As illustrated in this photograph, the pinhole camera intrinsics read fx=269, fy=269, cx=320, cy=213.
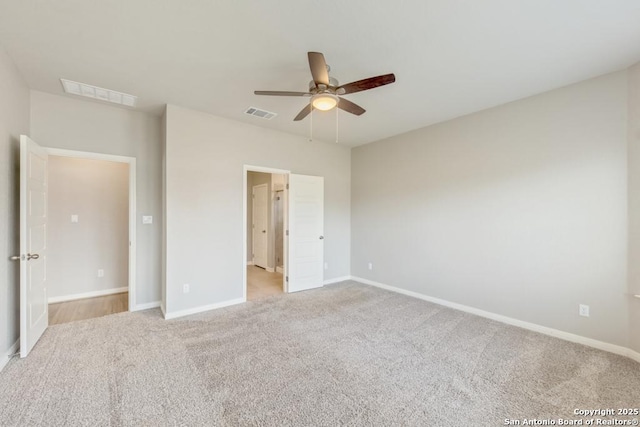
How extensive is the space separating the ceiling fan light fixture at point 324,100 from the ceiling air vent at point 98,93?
2381 millimetres

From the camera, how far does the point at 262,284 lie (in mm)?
5227

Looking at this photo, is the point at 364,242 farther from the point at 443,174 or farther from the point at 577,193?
the point at 577,193

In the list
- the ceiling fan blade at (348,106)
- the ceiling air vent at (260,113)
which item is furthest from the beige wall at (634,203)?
the ceiling air vent at (260,113)

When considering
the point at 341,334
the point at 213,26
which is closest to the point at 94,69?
the point at 213,26

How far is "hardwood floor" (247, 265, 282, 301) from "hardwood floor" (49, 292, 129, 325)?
72.0 inches

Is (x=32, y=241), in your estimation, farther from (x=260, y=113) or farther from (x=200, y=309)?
(x=260, y=113)

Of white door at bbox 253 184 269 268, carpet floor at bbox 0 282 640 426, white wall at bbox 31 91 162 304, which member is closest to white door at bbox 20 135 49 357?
carpet floor at bbox 0 282 640 426

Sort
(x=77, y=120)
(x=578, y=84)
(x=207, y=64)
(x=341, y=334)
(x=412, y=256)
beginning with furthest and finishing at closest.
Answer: (x=412, y=256), (x=77, y=120), (x=341, y=334), (x=578, y=84), (x=207, y=64)

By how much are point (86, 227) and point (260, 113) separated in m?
3.42

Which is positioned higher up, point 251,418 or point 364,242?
point 364,242

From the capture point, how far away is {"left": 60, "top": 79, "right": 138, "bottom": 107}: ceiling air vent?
2957 mm

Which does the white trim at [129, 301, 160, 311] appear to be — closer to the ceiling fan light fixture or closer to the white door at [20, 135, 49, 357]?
the white door at [20, 135, 49, 357]

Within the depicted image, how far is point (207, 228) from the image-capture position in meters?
3.83

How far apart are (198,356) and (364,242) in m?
3.55
